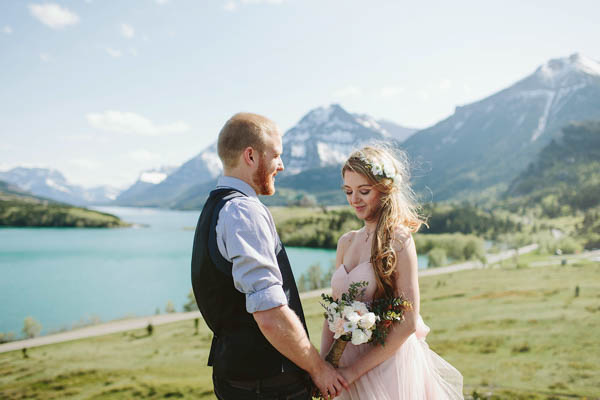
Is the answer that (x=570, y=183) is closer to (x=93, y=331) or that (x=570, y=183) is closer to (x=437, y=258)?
(x=437, y=258)

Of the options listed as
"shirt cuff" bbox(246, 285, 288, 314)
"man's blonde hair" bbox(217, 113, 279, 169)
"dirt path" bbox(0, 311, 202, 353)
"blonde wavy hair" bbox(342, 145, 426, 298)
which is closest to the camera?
"shirt cuff" bbox(246, 285, 288, 314)

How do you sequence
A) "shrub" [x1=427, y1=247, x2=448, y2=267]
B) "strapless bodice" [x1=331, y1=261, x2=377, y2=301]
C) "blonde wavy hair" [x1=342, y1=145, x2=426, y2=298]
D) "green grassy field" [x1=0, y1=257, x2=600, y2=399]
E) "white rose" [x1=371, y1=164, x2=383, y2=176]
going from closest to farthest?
"blonde wavy hair" [x1=342, y1=145, x2=426, y2=298] < "strapless bodice" [x1=331, y1=261, x2=377, y2=301] < "white rose" [x1=371, y1=164, x2=383, y2=176] < "green grassy field" [x1=0, y1=257, x2=600, y2=399] < "shrub" [x1=427, y1=247, x2=448, y2=267]

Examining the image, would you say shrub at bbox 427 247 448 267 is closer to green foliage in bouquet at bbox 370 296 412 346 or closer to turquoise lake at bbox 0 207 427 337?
turquoise lake at bbox 0 207 427 337

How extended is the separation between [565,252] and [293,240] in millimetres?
68842

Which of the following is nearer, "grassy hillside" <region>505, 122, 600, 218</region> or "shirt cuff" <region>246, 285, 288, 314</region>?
"shirt cuff" <region>246, 285, 288, 314</region>

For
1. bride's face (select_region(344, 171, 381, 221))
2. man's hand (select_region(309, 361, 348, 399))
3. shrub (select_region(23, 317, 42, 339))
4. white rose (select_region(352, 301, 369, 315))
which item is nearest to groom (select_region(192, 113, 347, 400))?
man's hand (select_region(309, 361, 348, 399))

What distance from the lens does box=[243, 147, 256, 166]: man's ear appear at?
118 inches

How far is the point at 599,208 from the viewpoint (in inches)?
5256

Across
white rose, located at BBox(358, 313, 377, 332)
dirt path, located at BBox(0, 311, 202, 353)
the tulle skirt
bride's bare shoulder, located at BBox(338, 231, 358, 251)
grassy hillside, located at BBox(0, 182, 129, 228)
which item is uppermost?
grassy hillside, located at BBox(0, 182, 129, 228)

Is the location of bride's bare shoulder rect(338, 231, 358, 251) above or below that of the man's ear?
A: below

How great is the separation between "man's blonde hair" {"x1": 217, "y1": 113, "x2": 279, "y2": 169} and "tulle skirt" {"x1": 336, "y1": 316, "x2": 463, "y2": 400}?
201cm

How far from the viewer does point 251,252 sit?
255 centimetres

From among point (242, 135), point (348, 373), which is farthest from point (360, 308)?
point (242, 135)

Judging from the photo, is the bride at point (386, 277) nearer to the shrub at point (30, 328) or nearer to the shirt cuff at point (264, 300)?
the shirt cuff at point (264, 300)
